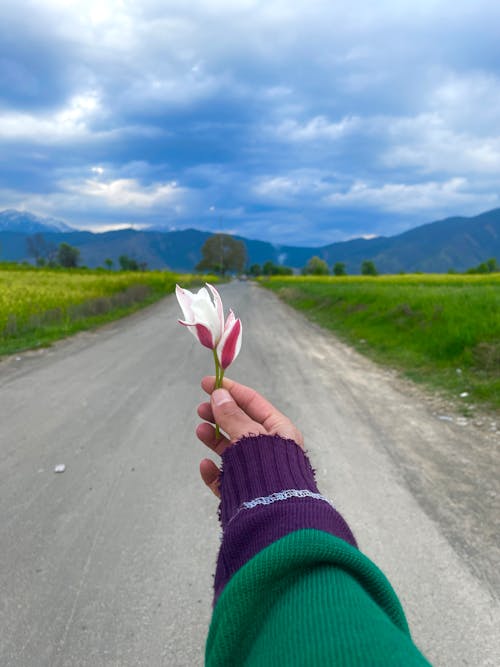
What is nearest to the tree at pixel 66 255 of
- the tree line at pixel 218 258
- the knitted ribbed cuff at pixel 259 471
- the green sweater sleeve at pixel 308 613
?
the tree line at pixel 218 258

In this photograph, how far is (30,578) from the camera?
2.59 m

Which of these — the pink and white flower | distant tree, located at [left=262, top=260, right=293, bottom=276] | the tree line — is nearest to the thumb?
the pink and white flower

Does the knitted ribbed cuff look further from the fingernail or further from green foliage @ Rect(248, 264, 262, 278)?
green foliage @ Rect(248, 264, 262, 278)

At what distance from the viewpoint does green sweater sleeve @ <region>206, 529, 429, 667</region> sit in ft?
1.99

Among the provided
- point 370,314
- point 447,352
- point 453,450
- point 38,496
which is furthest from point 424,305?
point 38,496

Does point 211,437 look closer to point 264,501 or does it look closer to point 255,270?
point 264,501

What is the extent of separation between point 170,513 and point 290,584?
270 centimetres

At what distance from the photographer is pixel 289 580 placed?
78 centimetres

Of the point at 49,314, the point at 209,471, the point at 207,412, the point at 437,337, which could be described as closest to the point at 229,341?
the point at 207,412

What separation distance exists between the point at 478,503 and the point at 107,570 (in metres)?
2.58

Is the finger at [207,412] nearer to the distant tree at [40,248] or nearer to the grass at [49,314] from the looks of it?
the grass at [49,314]

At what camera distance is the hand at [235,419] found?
3.96 feet

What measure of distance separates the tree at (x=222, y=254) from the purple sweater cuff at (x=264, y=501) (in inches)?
3268

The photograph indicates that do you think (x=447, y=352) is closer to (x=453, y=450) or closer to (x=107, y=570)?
(x=453, y=450)
